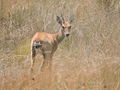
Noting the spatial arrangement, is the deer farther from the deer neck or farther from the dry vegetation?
the dry vegetation

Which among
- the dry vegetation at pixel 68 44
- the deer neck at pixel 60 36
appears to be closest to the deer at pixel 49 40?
the deer neck at pixel 60 36

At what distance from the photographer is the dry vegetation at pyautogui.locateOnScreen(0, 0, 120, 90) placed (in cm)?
411

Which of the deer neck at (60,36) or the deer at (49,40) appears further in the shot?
the deer neck at (60,36)

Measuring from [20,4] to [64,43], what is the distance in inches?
70.1

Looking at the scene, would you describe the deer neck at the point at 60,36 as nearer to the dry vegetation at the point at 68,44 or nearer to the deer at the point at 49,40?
the deer at the point at 49,40

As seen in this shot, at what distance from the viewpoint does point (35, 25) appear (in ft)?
24.0

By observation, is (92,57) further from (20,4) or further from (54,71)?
(20,4)

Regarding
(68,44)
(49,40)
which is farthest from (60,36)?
(49,40)

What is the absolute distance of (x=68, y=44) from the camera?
21.7 ft

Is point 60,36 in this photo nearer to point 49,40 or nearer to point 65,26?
point 65,26

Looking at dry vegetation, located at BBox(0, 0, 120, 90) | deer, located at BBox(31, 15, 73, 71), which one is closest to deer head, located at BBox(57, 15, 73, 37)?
deer, located at BBox(31, 15, 73, 71)

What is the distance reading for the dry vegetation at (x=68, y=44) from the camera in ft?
13.5

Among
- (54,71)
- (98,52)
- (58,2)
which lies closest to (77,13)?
(58,2)

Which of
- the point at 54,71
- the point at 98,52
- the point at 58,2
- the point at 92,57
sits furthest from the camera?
the point at 58,2
